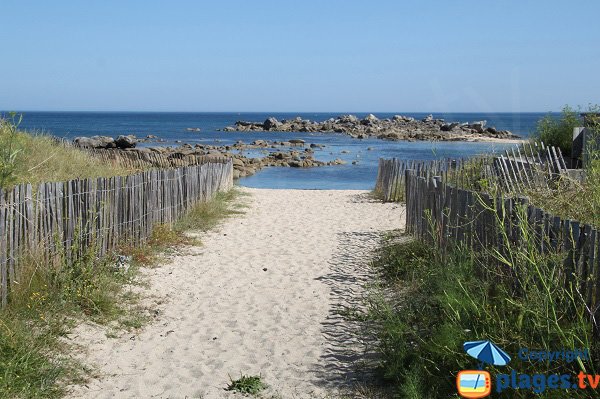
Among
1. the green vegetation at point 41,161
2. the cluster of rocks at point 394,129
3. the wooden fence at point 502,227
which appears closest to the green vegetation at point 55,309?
the green vegetation at point 41,161

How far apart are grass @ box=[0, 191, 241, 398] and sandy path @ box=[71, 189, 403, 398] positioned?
0.64 ft

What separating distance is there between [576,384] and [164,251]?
21.9 ft

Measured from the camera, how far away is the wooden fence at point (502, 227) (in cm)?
408

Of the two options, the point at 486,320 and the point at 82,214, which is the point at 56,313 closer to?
the point at 82,214

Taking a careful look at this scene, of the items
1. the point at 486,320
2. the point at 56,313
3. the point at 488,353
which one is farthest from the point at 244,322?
the point at 488,353

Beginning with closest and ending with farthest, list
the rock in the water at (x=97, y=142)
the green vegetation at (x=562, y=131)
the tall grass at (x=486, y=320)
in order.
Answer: the tall grass at (x=486, y=320), the green vegetation at (x=562, y=131), the rock in the water at (x=97, y=142)

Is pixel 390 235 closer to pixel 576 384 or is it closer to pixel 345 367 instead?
pixel 345 367

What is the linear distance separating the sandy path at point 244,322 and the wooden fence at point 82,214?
31.9 inches

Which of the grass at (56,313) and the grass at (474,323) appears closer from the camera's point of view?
the grass at (474,323)

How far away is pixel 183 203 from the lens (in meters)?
11.6

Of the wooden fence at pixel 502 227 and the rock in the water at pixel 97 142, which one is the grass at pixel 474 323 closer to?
the wooden fence at pixel 502 227

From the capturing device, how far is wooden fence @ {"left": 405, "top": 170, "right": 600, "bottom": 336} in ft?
13.4

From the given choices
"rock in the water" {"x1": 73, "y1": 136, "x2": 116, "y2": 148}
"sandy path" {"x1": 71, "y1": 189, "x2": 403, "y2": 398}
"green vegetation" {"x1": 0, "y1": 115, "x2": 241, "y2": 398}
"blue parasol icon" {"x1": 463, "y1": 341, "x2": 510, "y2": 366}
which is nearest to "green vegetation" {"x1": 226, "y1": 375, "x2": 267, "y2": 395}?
"sandy path" {"x1": 71, "y1": 189, "x2": 403, "y2": 398}

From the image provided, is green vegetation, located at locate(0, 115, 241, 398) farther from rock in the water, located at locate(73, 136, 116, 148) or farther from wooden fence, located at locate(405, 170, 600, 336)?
rock in the water, located at locate(73, 136, 116, 148)
